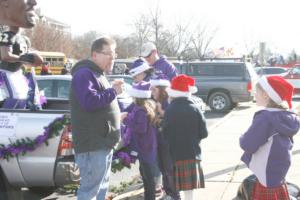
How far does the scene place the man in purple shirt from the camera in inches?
159

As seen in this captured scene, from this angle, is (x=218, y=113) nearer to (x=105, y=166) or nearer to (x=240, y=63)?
(x=240, y=63)

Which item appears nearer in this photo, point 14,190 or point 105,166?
point 105,166

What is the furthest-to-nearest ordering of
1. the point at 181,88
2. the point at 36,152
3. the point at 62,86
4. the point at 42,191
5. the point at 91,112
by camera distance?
the point at 62,86, the point at 42,191, the point at 36,152, the point at 181,88, the point at 91,112

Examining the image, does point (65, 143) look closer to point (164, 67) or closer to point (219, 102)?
point (164, 67)

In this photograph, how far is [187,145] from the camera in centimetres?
506

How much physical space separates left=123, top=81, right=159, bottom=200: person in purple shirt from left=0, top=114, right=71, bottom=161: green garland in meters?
0.73

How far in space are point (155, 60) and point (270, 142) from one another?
2998 mm

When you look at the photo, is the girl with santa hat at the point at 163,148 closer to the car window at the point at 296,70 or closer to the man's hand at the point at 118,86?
the man's hand at the point at 118,86

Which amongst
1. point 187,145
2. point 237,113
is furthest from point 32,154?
point 237,113

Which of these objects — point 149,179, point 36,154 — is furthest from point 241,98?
point 36,154

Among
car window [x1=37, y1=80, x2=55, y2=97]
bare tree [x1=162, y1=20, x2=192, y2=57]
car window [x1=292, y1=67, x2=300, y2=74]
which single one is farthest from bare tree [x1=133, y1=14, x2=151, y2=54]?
car window [x1=37, y1=80, x2=55, y2=97]

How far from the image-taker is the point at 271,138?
3939 mm

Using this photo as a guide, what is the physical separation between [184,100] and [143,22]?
171 feet

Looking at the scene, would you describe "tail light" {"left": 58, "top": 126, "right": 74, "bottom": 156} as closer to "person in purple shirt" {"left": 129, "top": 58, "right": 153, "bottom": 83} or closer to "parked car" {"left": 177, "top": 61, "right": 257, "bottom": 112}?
"person in purple shirt" {"left": 129, "top": 58, "right": 153, "bottom": 83}
